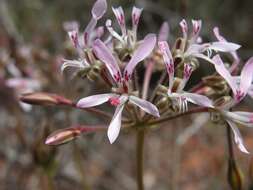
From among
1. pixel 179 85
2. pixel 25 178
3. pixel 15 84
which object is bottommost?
pixel 25 178

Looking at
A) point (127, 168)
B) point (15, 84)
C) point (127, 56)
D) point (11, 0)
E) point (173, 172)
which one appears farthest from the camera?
point (11, 0)

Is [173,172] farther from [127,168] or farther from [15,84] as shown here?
[127,168]

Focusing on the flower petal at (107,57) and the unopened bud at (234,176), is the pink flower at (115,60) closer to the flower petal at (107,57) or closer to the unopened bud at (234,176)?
the flower petal at (107,57)

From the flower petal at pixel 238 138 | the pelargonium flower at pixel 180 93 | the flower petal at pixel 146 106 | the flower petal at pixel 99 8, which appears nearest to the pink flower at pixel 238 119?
the flower petal at pixel 238 138

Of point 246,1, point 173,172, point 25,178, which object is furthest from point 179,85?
point 246,1

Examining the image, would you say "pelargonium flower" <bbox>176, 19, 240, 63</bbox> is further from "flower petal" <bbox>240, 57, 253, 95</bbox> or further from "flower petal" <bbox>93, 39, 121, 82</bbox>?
"flower petal" <bbox>93, 39, 121, 82</bbox>

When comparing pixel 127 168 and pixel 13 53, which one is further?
pixel 127 168

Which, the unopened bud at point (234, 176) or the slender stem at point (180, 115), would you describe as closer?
the slender stem at point (180, 115)

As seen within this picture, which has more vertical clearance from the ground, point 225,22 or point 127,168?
point 225,22
